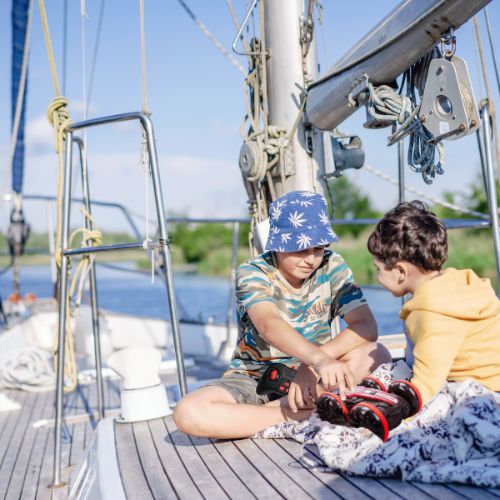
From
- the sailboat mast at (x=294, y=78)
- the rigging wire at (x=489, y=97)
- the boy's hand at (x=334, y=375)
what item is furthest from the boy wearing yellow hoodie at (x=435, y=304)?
the rigging wire at (x=489, y=97)

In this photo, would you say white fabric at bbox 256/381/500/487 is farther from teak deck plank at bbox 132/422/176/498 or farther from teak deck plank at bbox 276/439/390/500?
teak deck plank at bbox 132/422/176/498

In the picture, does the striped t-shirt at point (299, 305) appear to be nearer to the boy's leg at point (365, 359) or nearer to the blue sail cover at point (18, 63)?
the boy's leg at point (365, 359)

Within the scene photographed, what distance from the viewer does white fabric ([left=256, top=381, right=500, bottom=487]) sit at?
5.14 feet

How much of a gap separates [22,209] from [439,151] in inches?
189

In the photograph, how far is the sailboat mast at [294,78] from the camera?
114 inches

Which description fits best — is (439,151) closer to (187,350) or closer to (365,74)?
Result: (365,74)

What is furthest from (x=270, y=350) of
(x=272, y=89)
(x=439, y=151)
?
(x=272, y=89)

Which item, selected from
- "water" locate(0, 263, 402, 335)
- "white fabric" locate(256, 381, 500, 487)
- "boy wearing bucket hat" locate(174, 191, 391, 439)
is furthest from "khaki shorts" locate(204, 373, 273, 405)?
"water" locate(0, 263, 402, 335)

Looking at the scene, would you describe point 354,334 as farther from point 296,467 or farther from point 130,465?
point 130,465

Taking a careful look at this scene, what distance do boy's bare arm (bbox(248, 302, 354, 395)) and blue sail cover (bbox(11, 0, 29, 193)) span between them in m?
4.87

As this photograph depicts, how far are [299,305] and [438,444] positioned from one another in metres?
0.81

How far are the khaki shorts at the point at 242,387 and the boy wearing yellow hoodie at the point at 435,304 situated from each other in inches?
26.0

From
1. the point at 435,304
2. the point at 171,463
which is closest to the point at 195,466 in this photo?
the point at 171,463

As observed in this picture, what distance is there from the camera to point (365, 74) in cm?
241
